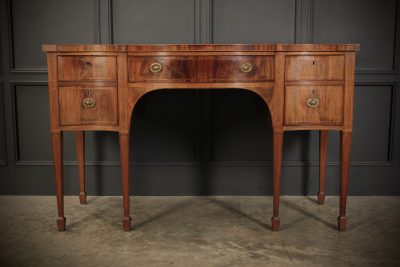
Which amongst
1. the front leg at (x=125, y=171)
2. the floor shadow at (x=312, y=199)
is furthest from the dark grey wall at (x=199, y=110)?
the front leg at (x=125, y=171)

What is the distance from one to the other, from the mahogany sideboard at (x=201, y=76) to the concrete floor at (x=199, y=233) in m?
0.59

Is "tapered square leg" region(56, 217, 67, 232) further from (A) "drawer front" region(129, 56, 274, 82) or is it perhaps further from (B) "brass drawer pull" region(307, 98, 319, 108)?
(B) "brass drawer pull" region(307, 98, 319, 108)

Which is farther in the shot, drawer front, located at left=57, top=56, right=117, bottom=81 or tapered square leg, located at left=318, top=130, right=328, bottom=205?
tapered square leg, located at left=318, top=130, right=328, bottom=205

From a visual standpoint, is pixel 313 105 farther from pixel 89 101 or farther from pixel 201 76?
pixel 89 101

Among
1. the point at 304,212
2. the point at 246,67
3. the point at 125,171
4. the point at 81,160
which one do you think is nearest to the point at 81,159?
the point at 81,160

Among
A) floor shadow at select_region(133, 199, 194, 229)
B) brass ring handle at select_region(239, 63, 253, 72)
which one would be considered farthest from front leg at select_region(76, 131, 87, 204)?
brass ring handle at select_region(239, 63, 253, 72)

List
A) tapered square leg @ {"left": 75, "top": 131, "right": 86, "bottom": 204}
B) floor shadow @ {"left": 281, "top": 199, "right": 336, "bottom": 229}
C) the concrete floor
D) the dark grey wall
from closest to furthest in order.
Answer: the concrete floor
floor shadow @ {"left": 281, "top": 199, "right": 336, "bottom": 229}
tapered square leg @ {"left": 75, "top": 131, "right": 86, "bottom": 204}
the dark grey wall

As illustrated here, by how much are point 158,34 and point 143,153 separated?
0.85m

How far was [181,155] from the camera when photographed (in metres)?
3.00

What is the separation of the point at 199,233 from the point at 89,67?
3.52 feet

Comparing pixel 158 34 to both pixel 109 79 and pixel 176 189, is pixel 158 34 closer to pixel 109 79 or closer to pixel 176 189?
pixel 109 79

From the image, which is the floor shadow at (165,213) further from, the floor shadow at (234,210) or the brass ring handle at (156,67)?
the brass ring handle at (156,67)

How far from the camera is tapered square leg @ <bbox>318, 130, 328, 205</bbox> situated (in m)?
2.79

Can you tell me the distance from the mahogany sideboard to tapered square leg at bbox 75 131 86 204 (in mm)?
544
